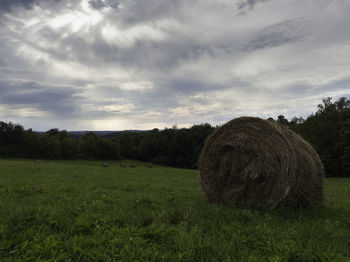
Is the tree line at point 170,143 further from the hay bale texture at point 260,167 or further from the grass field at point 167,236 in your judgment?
the grass field at point 167,236

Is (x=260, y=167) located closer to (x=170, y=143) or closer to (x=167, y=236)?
(x=167, y=236)

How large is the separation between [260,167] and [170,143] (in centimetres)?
6724

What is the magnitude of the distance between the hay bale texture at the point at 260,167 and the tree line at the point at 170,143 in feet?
112

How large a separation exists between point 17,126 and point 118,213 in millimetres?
74526

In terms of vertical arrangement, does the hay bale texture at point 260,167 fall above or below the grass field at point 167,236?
above

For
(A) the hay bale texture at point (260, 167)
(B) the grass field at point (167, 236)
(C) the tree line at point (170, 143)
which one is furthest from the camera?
(C) the tree line at point (170, 143)

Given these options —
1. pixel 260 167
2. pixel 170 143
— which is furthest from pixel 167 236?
pixel 170 143

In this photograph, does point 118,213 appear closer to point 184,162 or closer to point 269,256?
point 269,256

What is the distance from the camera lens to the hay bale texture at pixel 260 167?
6406mm

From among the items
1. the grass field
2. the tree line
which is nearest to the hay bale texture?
the grass field

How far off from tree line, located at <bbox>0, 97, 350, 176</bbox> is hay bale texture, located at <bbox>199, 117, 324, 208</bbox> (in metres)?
34.2

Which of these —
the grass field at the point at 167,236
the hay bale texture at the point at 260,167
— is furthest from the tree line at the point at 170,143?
the grass field at the point at 167,236

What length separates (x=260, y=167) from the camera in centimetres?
677

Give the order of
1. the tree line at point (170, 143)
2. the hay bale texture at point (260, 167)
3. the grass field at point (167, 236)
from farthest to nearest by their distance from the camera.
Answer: the tree line at point (170, 143) < the hay bale texture at point (260, 167) < the grass field at point (167, 236)
